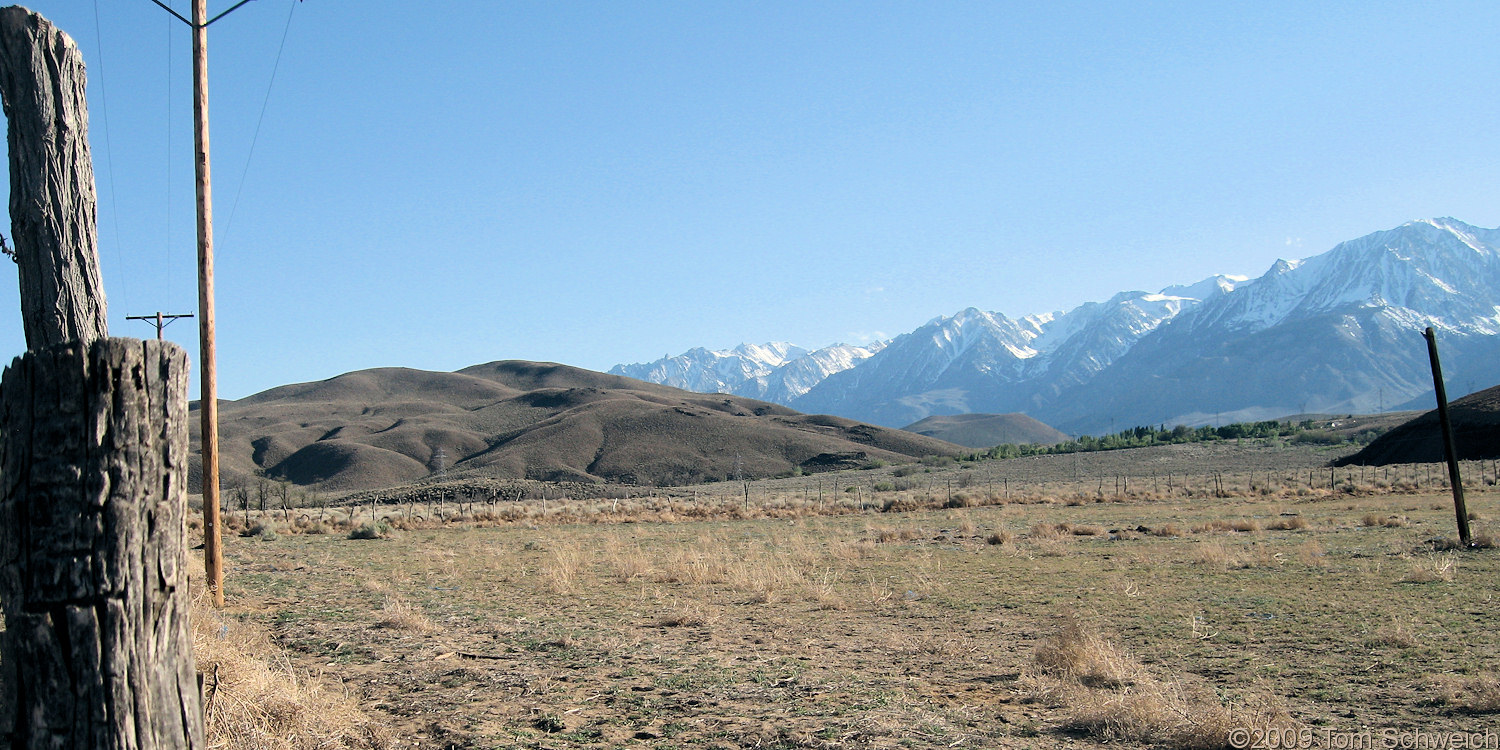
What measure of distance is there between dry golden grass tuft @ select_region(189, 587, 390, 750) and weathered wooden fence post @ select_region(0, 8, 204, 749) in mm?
2641

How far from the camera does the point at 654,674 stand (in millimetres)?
9102

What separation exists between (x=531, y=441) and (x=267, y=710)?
111976mm

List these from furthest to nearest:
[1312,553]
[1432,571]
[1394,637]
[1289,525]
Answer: [1289,525], [1312,553], [1432,571], [1394,637]

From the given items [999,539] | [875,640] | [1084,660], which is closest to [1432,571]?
[999,539]

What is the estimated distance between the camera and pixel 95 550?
3033mm

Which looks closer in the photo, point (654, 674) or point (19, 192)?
point (19, 192)

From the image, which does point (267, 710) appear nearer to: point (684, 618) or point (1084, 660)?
point (684, 618)

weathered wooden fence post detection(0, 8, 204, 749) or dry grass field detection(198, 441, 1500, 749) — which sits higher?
weathered wooden fence post detection(0, 8, 204, 749)

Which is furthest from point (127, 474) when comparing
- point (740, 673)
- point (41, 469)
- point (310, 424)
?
point (310, 424)

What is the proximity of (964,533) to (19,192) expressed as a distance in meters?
25.4

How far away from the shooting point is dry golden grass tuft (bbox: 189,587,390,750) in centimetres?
574

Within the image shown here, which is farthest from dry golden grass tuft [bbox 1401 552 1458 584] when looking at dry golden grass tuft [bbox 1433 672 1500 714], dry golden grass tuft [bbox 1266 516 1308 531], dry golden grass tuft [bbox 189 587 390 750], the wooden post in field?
dry golden grass tuft [bbox 189 587 390 750]

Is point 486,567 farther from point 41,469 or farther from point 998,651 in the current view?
point 41,469

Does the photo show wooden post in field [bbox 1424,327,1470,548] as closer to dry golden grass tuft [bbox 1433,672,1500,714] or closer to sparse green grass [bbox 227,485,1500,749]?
sparse green grass [bbox 227,485,1500,749]
